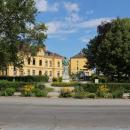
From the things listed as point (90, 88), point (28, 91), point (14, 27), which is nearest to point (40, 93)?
point (28, 91)

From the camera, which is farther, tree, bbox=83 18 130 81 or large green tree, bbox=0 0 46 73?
tree, bbox=83 18 130 81

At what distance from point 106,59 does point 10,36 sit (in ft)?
100

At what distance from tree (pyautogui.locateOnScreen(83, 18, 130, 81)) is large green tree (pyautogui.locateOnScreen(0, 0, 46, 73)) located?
87.9 ft

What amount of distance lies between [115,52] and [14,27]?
1166 inches

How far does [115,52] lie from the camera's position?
74188 mm

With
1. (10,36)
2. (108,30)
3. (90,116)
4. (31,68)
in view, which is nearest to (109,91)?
(10,36)

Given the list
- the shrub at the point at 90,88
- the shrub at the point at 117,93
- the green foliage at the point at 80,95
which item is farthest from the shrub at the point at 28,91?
the shrub at the point at 117,93

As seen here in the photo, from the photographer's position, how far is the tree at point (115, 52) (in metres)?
74.6

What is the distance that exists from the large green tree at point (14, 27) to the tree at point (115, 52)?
87.9 feet

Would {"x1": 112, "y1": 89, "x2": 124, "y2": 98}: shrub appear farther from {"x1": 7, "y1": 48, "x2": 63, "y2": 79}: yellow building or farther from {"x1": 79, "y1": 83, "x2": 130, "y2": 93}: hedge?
{"x1": 7, "y1": 48, "x2": 63, "y2": 79}: yellow building

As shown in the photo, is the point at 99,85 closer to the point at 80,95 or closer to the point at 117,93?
the point at 117,93

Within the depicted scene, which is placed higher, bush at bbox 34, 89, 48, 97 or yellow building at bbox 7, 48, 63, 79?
yellow building at bbox 7, 48, 63, 79

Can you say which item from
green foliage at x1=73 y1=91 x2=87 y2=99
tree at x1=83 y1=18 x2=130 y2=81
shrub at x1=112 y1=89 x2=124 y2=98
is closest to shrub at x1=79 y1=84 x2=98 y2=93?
shrub at x1=112 y1=89 x2=124 y2=98

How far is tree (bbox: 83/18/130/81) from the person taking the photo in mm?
74625
